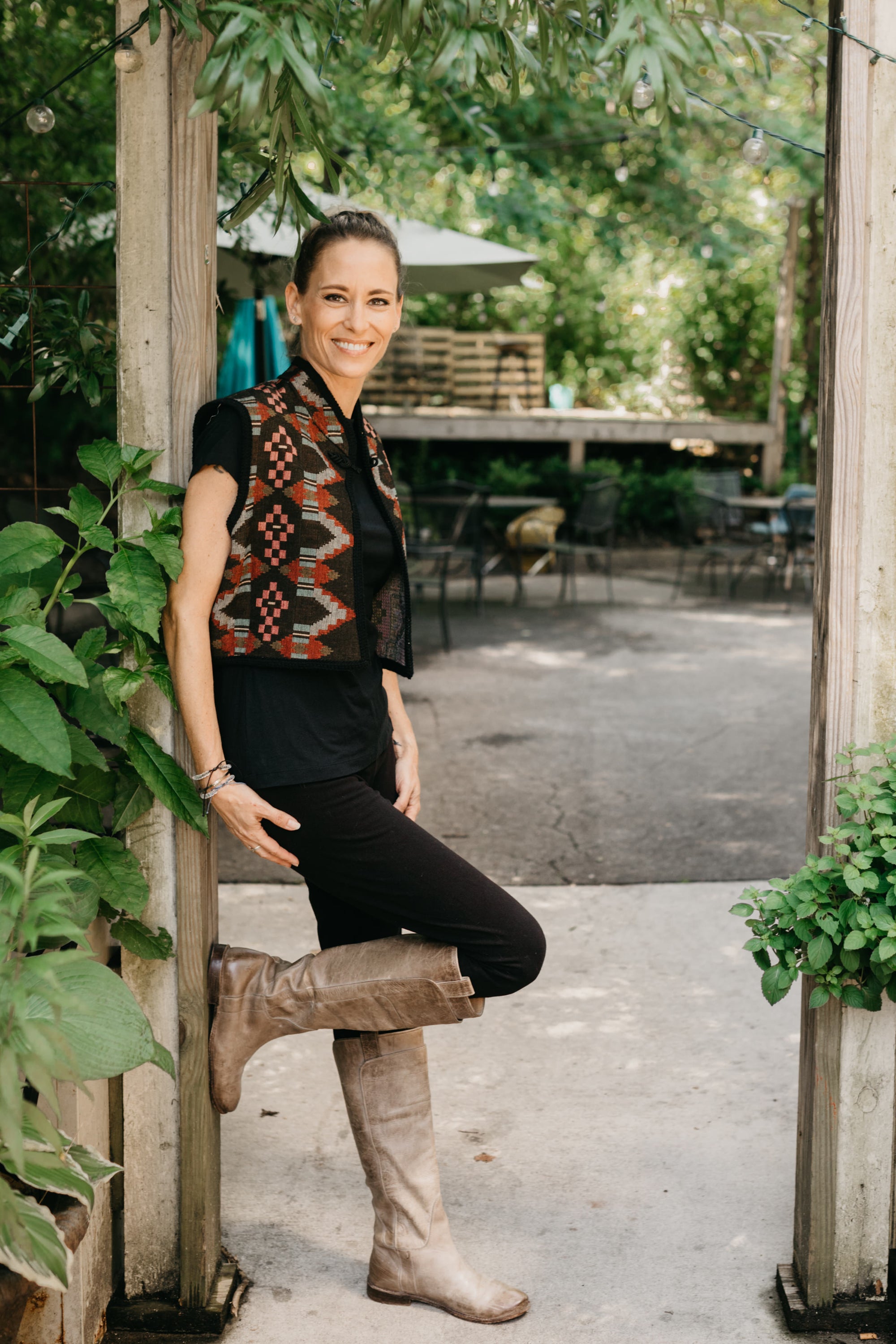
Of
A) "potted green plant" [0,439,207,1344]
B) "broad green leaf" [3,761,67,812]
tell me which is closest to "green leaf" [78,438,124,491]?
"potted green plant" [0,439,207,1344]

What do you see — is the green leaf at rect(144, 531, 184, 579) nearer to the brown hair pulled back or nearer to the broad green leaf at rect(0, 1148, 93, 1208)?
the brown hair pulled back

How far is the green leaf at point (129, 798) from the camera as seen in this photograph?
2195 mm

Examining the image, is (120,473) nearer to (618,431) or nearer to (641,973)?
(641,973)

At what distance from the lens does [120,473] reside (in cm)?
219

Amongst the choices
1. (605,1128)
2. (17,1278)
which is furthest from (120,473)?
(605,1128)

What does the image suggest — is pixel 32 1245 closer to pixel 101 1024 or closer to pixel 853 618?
pixel 101 1024

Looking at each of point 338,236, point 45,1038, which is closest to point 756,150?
point 338,236

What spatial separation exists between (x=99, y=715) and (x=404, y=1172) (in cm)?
100

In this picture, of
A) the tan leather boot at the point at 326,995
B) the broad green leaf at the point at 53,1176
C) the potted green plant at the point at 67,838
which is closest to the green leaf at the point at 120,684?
the potted green plant at the point at 67,838

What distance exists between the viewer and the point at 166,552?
80.4 inches

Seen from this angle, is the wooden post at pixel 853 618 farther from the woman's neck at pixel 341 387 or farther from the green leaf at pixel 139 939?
the green leaf at pixel 139 939

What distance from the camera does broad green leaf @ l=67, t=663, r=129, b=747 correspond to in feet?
6.85

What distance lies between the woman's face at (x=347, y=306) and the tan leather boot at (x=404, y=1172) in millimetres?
1206

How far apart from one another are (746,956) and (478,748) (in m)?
2.71
